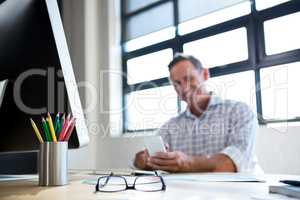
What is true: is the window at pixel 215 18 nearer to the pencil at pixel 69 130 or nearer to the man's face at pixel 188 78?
the man's face at pixel 188 78

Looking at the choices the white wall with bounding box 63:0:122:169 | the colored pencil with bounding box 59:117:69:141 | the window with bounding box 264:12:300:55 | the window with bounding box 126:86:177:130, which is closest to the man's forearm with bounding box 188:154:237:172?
the colored pencil with bounding box 59:117:69:141

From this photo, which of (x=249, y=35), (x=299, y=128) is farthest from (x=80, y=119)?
(x=249, y=35)

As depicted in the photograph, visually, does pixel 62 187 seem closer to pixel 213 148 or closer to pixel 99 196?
pixel 99 196

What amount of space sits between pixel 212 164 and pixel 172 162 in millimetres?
166

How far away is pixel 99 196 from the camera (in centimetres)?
46

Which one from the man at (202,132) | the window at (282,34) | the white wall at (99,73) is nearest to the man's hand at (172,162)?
the man at (202,132)

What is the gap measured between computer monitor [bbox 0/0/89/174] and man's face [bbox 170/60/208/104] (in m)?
1.17

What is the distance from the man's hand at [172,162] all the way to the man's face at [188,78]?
644 millimetres

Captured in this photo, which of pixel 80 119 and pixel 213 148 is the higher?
pixel 80 119

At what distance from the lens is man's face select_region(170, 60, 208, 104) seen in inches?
71.1

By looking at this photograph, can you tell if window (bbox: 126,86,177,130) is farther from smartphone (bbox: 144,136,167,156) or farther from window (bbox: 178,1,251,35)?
smartphone (bbox: 144,136,167,156)

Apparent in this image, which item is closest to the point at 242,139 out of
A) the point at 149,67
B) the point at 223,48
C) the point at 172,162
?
the point at 172,162

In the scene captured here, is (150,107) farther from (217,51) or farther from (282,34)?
(282,34)

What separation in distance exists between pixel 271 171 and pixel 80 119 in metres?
1.62
